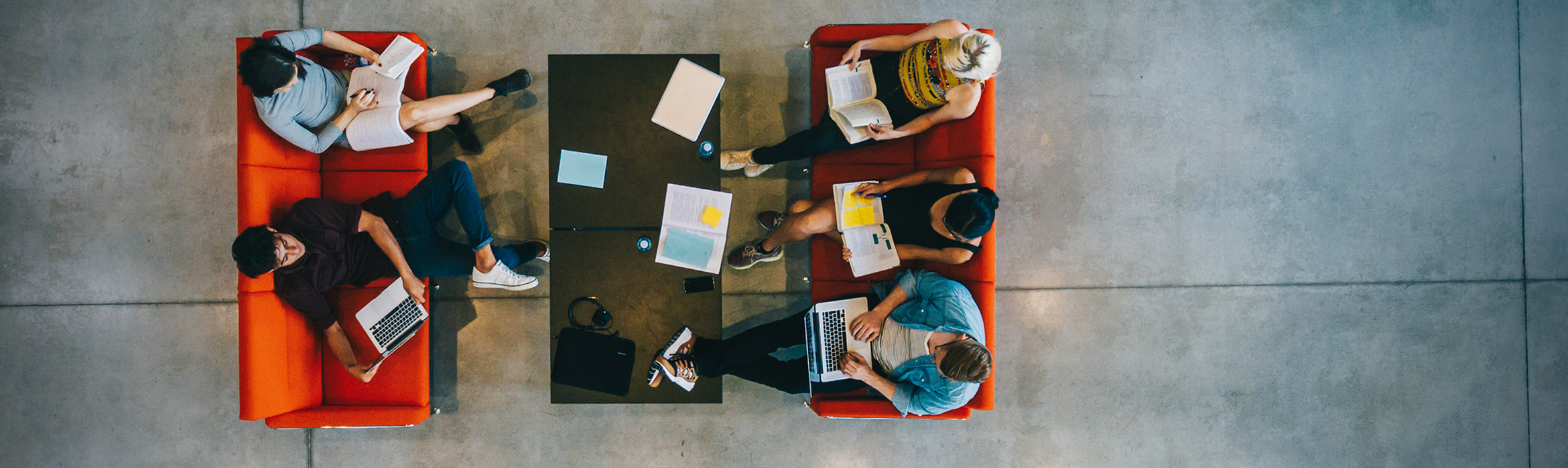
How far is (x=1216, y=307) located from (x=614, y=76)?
3.44 meters

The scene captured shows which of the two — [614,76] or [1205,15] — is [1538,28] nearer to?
[1205,15]

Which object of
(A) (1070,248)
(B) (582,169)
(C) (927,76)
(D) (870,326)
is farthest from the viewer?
(A) (1070,248)

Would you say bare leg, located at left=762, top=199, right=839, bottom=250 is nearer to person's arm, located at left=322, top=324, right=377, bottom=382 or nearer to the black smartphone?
the black smartphone

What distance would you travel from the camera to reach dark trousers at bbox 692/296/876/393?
2.98 m

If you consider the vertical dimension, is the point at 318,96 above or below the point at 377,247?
above

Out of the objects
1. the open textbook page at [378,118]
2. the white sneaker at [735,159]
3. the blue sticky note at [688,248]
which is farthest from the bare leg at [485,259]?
the white sneaker at [735,159]

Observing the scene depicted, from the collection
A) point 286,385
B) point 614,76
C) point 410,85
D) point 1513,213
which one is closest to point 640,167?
point 614,76

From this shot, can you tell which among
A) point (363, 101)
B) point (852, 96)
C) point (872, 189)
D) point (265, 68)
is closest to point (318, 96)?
point (363, 101)

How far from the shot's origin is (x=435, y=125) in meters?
3.09

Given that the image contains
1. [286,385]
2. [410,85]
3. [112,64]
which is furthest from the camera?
[112,64]

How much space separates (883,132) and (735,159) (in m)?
0.82

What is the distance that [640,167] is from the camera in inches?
110

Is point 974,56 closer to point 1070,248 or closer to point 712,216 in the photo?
point 712,216

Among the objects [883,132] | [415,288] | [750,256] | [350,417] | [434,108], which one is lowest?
[350,417]
